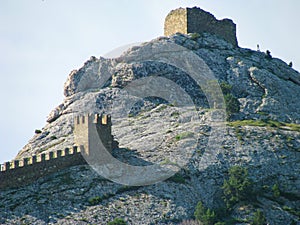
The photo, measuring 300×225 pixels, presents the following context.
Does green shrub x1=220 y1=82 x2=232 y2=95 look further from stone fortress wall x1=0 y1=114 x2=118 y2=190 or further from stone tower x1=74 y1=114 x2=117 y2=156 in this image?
stone tower x1=74 y1=114 x2=117 y2=156

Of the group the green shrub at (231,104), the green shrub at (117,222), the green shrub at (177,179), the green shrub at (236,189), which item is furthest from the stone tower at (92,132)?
the green shrub at (231,104)

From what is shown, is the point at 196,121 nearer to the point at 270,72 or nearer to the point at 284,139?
the point at 284,139

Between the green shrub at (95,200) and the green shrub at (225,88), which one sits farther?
the green shrub at (225,88)

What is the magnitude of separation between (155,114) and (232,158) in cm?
1523

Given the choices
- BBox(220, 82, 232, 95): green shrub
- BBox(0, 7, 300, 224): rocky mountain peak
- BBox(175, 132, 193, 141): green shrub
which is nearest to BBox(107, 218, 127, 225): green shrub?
BBox(0, 7, 300, 224): rocky mountain peak

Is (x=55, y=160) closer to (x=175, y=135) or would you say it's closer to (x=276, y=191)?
(x=175, y=135)

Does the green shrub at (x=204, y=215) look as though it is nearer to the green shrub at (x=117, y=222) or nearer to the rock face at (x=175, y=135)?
the rock face at (x=175, y=135)

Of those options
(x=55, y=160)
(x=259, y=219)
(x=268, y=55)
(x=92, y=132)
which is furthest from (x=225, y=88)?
(x=55, y=160)

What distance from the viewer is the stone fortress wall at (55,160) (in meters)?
56.8

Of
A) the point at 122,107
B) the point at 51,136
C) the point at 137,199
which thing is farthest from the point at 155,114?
the point at 137,199

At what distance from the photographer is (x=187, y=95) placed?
82.9 m

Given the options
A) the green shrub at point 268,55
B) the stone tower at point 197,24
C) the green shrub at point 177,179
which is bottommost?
the green shrub at point 177,179

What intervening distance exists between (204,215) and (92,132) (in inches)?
613

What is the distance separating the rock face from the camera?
55.8 meters
